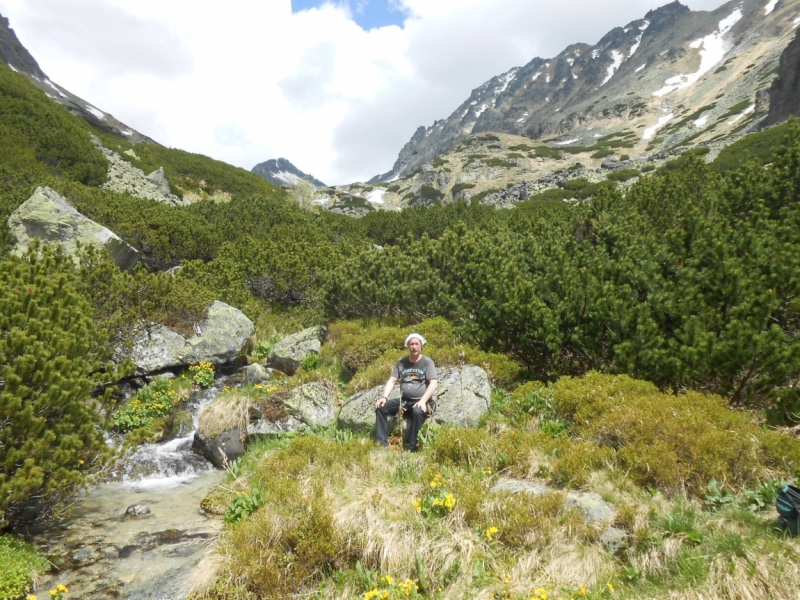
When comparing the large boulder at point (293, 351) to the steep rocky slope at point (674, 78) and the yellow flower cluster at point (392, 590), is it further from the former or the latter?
the steep rocky slope at point (674, 78)

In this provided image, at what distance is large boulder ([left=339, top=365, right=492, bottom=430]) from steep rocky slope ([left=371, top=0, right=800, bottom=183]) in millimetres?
56275

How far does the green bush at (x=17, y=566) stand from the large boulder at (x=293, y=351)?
7.68m

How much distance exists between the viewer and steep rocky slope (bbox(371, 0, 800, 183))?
212ft

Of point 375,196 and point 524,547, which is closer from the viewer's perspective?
point 524,547

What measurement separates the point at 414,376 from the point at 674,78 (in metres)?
119

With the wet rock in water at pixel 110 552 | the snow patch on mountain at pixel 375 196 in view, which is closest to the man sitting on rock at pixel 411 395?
the wet rock in water at pixel 110 552

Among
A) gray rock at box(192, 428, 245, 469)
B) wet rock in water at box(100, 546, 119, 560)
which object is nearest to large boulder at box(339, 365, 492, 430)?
gray rock at box(192, 428, 245, 469)

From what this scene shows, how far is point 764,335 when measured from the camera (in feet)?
17.1

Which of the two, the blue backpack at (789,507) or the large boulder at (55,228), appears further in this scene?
the large boulder at (55,228)

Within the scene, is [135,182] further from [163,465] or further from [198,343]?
[163,465]

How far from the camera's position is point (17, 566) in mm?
4859

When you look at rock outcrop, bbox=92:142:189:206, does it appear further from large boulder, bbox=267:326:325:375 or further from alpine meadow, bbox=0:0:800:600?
large boulder, bbox=267:326:325:375

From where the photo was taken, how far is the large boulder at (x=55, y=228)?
13.8m

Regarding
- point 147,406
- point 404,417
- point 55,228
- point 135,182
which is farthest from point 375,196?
point 404,417
